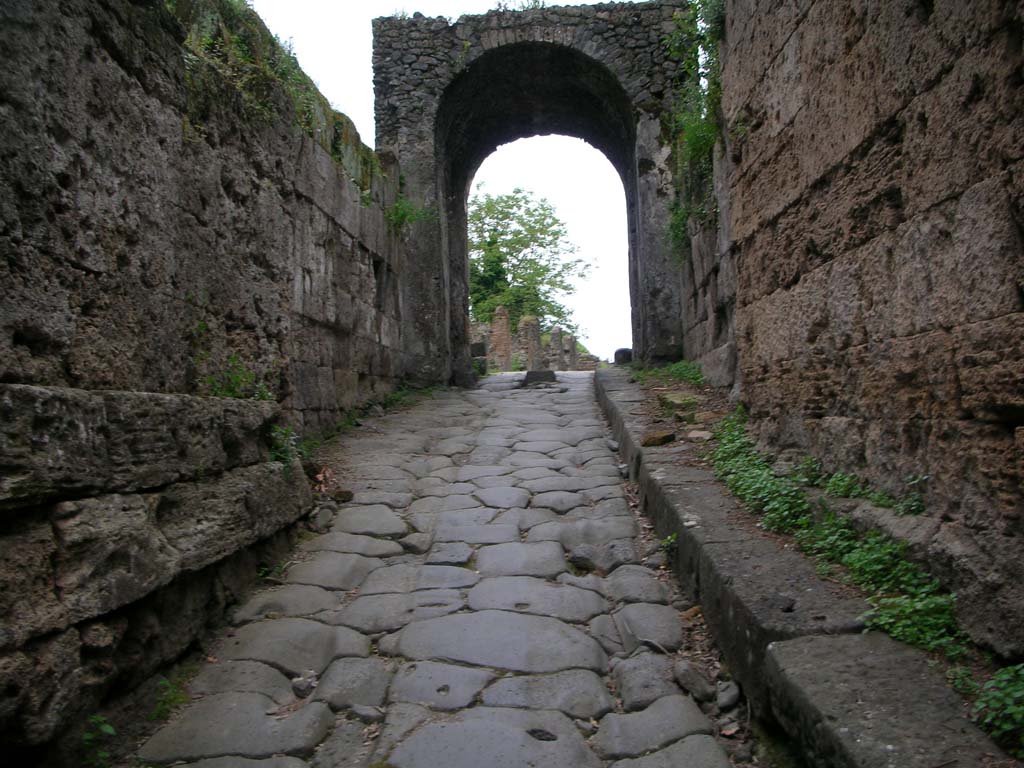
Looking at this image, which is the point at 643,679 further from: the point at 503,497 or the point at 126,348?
the point at 503,497

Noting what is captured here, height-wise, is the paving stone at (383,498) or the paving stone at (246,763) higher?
the paving stone at (383,498)

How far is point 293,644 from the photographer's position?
3.03m

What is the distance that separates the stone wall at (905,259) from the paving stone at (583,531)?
3.36 ft

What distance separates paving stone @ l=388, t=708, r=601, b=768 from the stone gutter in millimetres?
612

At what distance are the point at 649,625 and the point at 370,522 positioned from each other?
2.02 metres

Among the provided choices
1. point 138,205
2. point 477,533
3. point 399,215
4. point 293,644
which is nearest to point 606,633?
point 293,644

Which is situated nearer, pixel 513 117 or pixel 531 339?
pixel 513 117

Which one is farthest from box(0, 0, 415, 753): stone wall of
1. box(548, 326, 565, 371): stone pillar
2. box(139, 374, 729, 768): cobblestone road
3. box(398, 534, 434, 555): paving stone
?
box(548, 326, 565, 371): stone pillar

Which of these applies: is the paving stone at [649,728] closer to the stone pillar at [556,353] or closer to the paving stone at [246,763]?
the paving stone at [246,763]

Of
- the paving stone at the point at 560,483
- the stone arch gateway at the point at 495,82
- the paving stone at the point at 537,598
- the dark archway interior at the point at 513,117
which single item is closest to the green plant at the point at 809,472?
the paving stone at the point at 537,598

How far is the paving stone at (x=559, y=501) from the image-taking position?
4.95 m

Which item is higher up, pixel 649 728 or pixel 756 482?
pixel 756 482

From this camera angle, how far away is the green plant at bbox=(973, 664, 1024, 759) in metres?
1.66

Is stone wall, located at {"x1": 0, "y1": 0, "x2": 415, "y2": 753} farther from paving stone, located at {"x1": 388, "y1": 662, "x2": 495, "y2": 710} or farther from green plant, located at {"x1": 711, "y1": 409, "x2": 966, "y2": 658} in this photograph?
green plant, located at {"x1": 711, "y1": 409, "x2": 966, "y2": 658}
